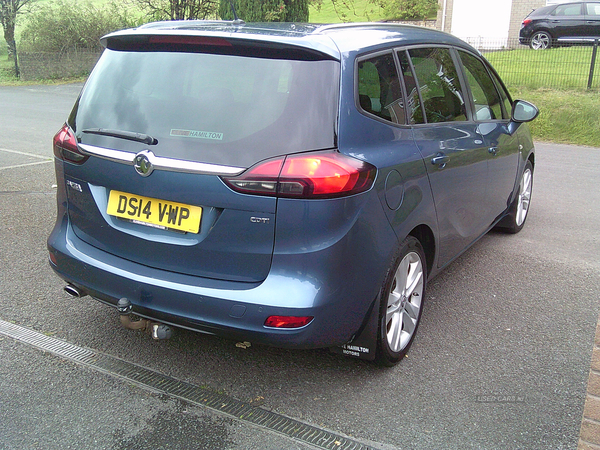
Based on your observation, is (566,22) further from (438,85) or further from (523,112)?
(438,85)

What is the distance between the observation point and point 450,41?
422 cm

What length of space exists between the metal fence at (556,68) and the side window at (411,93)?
11.4 metres

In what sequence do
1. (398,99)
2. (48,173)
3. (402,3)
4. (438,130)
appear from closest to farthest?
(398,99) → (438,130) → (48,173) → (402,3)

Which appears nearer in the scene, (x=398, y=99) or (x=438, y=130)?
(x=398, y=99)

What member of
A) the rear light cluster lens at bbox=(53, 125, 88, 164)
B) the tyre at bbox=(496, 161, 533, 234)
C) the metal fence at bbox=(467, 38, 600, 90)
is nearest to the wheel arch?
the rear light cluster lens at bbox=(53, 125, 88, 164)

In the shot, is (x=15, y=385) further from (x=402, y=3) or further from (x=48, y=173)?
(x=402, y=3)

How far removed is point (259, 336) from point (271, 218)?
535mm

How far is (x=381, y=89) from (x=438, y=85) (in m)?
0.89

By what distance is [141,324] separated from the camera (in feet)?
9.79

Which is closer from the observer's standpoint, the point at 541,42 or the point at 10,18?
the point at 541,42

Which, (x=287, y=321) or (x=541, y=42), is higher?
(x=541, y=42)

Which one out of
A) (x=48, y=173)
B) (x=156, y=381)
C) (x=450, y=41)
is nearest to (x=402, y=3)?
(x=48, y=173)

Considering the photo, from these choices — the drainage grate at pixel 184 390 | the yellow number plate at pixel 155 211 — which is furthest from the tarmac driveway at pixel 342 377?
the yellow number plate at pixel 155 211

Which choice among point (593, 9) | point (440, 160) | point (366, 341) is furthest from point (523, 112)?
point (593, 9)
